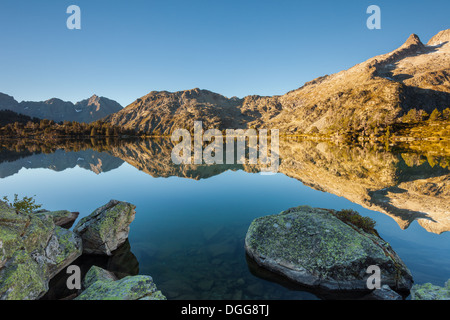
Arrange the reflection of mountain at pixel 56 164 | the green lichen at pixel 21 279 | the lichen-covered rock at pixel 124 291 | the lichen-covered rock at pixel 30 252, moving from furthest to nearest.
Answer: the reflection of mountain at pixel 56 164, the lichen-covered rock at pixel 30 252, the lichen-covered rock at pixel 124 291, the green lichen at pixel 21 279

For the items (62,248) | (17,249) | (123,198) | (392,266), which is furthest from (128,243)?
(392,266)

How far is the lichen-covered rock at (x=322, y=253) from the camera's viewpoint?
35.8 feet

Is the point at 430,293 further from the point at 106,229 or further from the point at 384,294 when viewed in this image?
the point at 106,229

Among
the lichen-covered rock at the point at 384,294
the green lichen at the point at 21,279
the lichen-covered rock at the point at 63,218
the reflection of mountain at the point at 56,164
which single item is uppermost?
the reflection of mountain at the point at 56,164

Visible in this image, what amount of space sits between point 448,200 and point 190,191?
3546cm

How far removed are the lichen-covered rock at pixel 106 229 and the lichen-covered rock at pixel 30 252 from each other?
71 cm

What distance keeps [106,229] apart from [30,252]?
4.22 m

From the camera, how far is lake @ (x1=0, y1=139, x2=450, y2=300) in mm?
12055

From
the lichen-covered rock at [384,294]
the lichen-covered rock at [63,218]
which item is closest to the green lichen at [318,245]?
the lichen-covered rock at [384,294]

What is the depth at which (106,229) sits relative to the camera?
14305mm

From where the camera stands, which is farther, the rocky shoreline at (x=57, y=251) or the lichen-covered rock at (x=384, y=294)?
the lichen-covered rock at (x=384, y=294)

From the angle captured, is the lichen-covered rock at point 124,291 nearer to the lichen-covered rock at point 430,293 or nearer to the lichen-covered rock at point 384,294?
the lichen-covered rock at point 384,294

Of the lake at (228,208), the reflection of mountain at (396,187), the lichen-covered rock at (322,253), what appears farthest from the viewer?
the reflection of mountain at (396,187)

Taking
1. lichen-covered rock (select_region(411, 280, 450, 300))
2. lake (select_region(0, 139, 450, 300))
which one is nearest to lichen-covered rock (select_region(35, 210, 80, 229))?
lake (select_region(0, 139, 450, 300))
